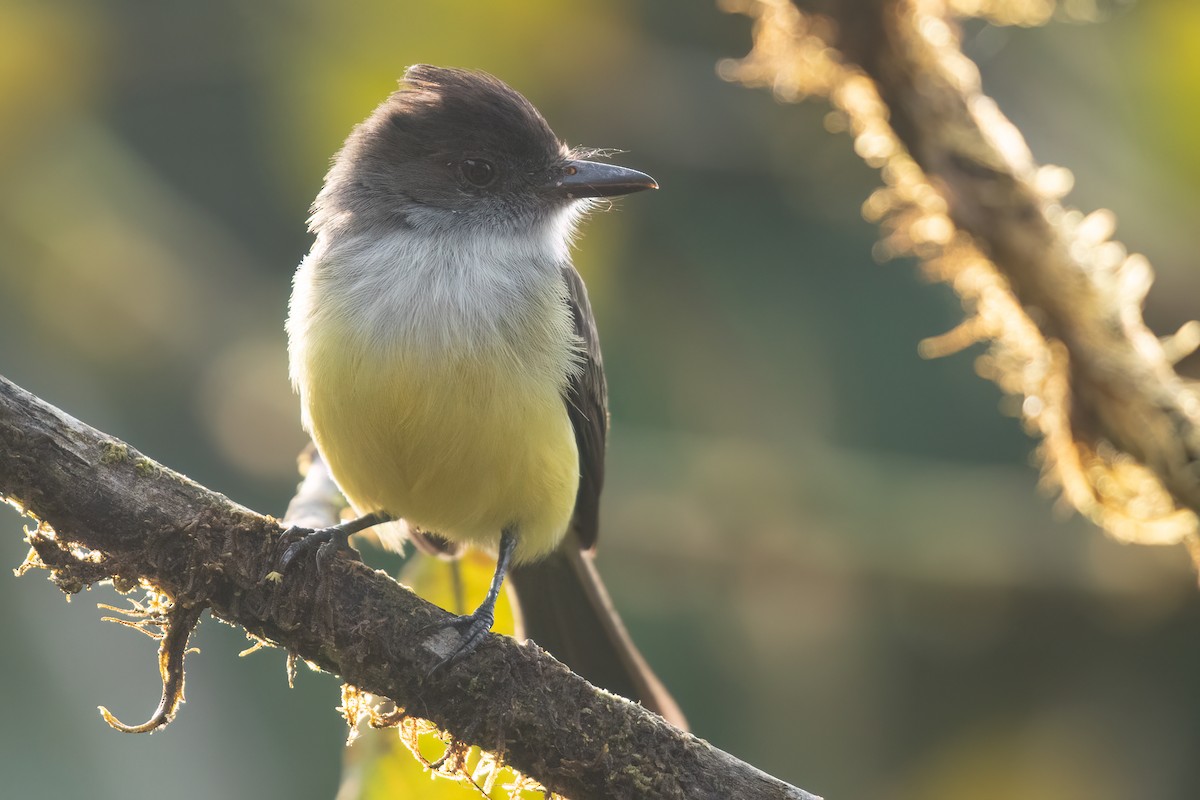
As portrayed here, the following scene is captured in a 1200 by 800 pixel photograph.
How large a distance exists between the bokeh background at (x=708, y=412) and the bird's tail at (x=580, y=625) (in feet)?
7.21

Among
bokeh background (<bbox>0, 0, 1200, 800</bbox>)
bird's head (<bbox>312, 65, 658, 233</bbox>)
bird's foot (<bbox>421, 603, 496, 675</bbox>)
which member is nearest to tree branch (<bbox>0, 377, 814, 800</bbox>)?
bird's foot (<bbox>421, 603, 496, 675</bbox>)

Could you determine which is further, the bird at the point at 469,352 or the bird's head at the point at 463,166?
the bird's head at the point at 463,166

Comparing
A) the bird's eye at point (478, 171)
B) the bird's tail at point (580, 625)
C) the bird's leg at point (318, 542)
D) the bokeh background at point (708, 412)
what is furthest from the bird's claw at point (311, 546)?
the bokeh background at point (708, 412)

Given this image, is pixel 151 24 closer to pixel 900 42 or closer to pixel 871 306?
pixel 871 306

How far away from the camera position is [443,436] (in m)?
3.08

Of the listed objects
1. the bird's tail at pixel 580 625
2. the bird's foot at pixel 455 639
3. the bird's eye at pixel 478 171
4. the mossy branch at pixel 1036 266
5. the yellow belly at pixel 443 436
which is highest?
the mossy branch at pixel 1036 266

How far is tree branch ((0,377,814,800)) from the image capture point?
242cm

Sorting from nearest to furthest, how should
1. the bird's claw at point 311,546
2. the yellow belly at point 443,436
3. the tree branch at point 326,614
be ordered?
the tree branch at point 326,614
the bird's claw at point 311,546
the yellow belly at point 443,436

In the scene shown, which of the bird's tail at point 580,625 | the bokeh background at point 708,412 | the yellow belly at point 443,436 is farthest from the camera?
the bokeh background at point 708,412

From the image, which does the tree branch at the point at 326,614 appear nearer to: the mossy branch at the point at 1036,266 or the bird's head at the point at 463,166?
the bird's head at the point at 463,166

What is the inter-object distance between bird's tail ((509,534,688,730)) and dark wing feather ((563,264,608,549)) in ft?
0.40

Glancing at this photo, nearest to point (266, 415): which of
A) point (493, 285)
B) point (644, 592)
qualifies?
point (644, 592)

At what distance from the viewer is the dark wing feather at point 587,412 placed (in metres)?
3.58

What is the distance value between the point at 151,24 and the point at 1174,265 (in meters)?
5.84
